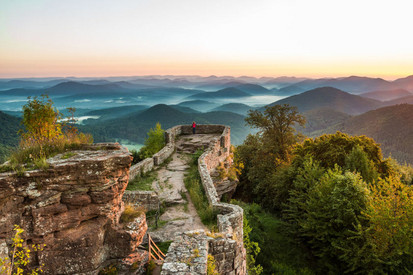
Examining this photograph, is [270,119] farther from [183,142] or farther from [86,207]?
[86,207]

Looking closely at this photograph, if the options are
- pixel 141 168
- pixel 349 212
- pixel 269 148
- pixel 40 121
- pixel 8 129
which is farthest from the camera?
pixel 8 129

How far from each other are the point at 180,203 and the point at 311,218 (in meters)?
8.36

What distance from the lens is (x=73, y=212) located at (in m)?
6.64

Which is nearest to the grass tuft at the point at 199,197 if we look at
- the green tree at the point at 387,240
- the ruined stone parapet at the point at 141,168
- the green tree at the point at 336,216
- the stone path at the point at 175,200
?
the stone path at the point at 175,200

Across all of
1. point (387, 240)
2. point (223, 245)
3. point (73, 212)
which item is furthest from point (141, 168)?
point (387, 240)

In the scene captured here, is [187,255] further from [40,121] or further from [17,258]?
[40,121]

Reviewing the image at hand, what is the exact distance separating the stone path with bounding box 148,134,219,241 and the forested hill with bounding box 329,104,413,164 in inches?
4118

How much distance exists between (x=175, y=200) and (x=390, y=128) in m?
149

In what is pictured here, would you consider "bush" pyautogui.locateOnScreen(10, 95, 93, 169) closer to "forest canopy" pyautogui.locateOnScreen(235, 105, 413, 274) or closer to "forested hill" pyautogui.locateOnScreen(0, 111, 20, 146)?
"forest canopy" pyautogui.locateOnScreen(235, 105, 413, 274)

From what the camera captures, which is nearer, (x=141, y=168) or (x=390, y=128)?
(x=141, y=168)

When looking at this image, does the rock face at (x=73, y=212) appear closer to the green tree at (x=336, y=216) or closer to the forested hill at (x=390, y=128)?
the green tree at (x=336, y=216)

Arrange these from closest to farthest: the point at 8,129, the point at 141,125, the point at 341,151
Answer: the point at 341,151, the point at 8,129, the point at 141,125

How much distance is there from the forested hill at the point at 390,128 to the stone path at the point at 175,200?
343ft

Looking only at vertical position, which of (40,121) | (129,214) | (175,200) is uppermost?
(40,121)
